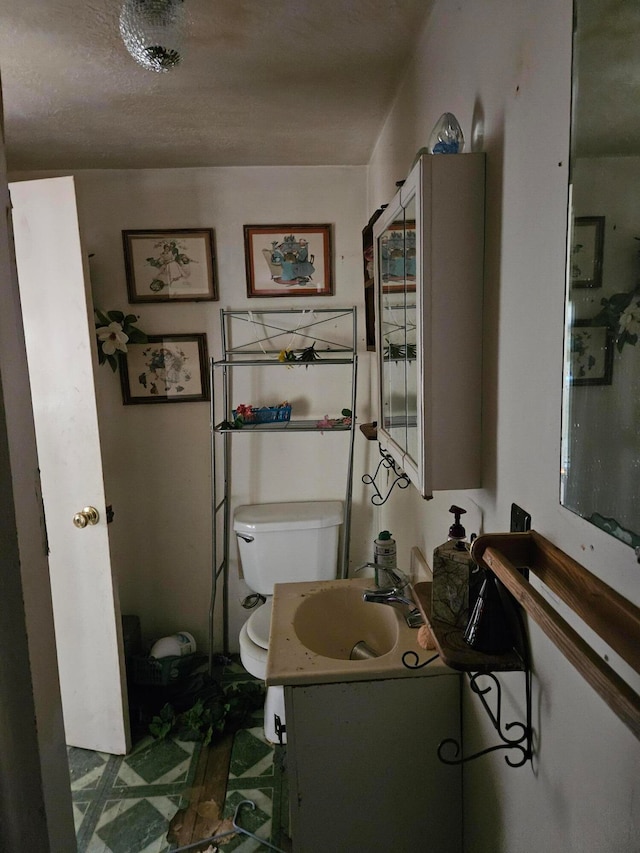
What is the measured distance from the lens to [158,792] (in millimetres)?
1708

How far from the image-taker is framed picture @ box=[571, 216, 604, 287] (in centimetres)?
58

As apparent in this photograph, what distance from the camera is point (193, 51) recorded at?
1251 millimetres

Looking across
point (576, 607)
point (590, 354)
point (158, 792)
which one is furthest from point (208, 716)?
point (590, 354)

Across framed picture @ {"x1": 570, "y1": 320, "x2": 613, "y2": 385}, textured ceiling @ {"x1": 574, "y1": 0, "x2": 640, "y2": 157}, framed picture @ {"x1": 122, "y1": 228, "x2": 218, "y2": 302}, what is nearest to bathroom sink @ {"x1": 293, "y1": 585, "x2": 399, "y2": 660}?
framed picture @ {"x1": 570, "y1": 320, "x2": 613, "y2": 385}

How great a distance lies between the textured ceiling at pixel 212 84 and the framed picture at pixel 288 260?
0.27 meters

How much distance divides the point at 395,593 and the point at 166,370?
1.39 metres

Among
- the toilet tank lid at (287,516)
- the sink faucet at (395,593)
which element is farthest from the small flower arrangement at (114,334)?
the sink faucet at (395,593)

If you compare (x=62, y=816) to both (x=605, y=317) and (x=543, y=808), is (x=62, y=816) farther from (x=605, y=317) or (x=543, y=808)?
(x=605, y=317)

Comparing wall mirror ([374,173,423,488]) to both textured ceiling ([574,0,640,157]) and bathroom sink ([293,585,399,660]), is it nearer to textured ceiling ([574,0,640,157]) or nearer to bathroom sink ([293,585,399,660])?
textured ceiling ([574,0,640,157])

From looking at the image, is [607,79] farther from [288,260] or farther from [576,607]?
[288,260]

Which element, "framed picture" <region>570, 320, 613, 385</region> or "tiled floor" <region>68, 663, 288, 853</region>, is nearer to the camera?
"framed picture" <region>570, 320, 613, 385</region>

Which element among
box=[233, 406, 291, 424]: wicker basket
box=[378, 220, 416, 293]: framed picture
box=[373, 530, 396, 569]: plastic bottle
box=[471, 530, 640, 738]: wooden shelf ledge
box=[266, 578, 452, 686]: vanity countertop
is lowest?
box=[266, 578, 452, 686]: vanity countertop

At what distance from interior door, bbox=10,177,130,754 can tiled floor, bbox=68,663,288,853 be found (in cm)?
10

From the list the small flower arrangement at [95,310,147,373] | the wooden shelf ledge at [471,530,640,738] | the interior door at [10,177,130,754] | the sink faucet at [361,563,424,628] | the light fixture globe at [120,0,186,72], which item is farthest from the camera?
the small flower arrangement at [95,310,147,373]
